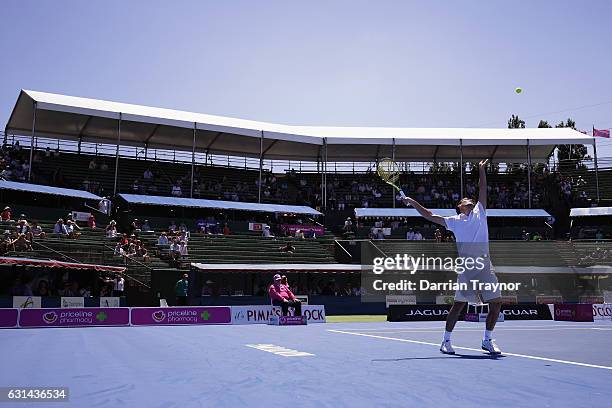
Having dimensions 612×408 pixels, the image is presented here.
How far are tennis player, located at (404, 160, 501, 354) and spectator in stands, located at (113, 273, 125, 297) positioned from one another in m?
18.6

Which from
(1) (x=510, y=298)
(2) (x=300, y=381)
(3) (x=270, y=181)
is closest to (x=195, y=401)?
(2) (x=300, y=381)

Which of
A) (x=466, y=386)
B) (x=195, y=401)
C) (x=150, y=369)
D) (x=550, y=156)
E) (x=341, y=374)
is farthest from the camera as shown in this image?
(x=550, y=156)

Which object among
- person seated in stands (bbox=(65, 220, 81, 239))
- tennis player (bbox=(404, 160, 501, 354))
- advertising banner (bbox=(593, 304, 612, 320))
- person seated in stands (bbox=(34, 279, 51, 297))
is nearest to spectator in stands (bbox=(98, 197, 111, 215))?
person seated in stands (bbox=(65, 220, 81, 239))

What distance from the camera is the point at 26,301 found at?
22.2 metres

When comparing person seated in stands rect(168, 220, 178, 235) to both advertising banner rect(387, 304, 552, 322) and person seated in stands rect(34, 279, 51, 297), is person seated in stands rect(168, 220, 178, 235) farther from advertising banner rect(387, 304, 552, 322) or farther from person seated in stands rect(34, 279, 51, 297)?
advertising banner rect(387, 304, 552, 322)

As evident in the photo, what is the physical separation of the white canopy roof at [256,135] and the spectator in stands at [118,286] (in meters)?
14.5

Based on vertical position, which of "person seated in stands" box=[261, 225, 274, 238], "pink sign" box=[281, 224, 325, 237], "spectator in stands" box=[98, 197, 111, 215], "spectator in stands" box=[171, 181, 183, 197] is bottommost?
"person seated in stands" box=[261, 225, 274, 238]

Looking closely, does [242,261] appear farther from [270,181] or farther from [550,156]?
[550,156]

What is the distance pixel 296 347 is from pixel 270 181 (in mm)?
35523

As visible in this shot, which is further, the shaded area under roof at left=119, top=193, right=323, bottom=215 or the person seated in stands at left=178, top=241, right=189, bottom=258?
the shaded area under roof at left=119, top=193, right=323, bottom=215

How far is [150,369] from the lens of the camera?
7.56 meters

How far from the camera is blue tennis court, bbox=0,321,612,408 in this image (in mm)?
5324

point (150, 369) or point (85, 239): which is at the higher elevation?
point (85, 239)

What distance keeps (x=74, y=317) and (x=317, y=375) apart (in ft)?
50.8
